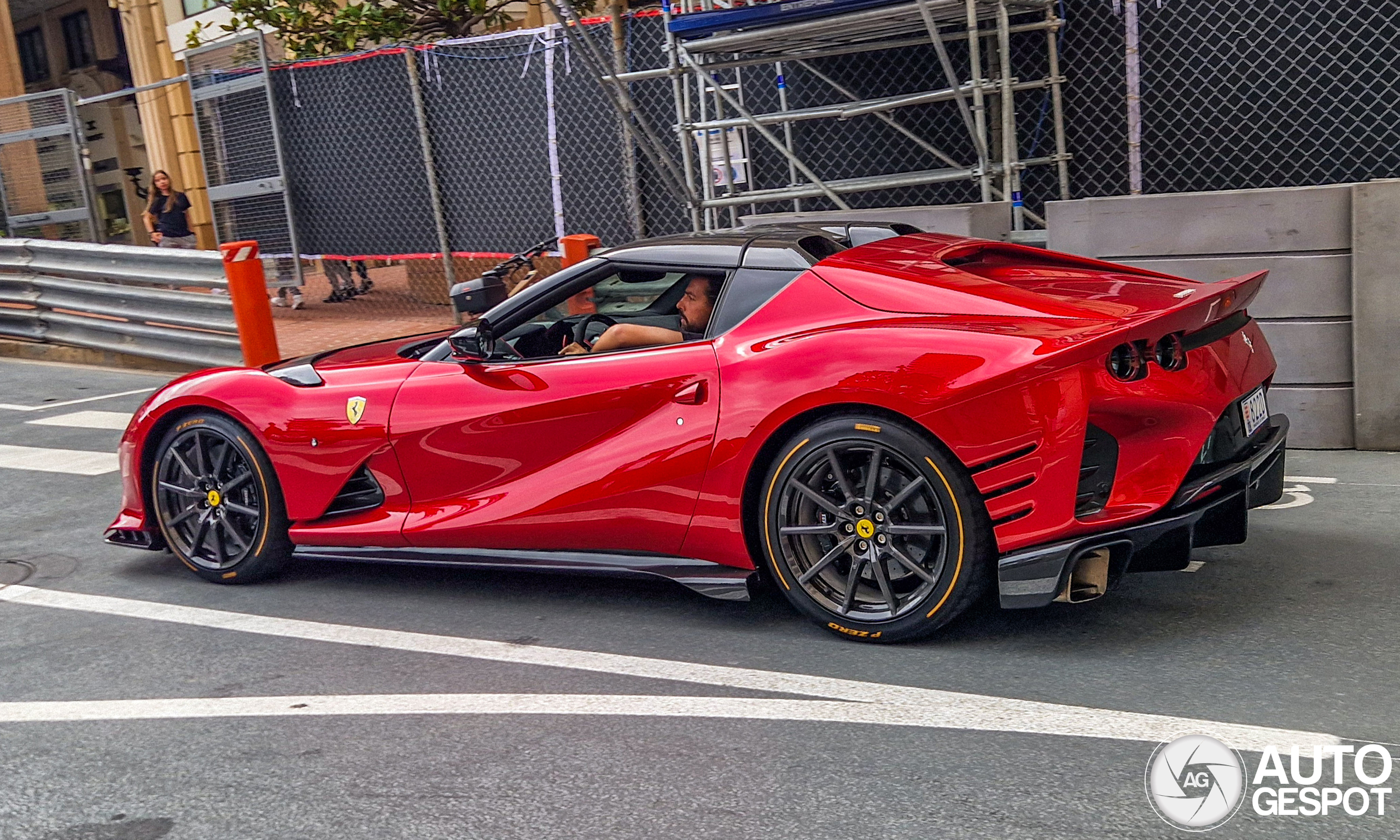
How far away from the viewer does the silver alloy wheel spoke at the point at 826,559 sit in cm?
398

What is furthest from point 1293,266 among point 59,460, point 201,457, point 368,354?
point 59,460

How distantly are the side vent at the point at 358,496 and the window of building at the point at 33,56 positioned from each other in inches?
1335

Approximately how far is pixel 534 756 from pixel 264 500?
2243 millimetres

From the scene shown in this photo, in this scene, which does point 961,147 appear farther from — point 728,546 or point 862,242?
point 728,546

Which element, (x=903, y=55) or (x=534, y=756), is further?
(x=903, y=55)

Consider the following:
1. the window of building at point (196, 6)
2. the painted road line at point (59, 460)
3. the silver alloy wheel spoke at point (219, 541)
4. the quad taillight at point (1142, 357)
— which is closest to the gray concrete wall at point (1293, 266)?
the quad taillight at point (1142, 357)

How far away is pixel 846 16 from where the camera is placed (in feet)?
25.0

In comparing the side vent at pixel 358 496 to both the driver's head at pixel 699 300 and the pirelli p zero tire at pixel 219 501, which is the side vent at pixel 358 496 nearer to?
the pirelli p zero tire at pixel 219 501

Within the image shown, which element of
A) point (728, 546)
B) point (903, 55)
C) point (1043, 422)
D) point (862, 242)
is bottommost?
point (728, 546)

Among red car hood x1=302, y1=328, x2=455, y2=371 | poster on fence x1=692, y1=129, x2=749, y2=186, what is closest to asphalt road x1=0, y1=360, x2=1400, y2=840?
red car hood x1=302, y1=328, x2=455, y2=371

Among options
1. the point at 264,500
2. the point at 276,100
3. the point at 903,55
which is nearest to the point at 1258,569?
the point at 264,500

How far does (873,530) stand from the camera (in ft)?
12.9

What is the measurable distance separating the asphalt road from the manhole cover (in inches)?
11.6

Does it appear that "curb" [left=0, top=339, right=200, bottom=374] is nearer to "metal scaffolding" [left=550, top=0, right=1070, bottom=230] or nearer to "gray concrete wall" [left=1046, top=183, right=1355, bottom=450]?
"metal scaffolding" [left=550, top=0, right=1070, bottom=230]
